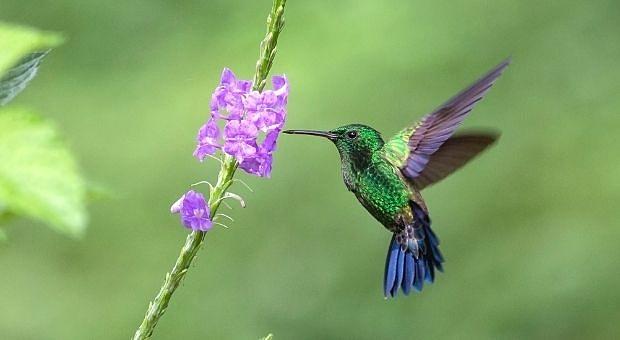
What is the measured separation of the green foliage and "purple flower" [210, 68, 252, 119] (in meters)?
0.79

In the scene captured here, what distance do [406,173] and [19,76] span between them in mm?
1751

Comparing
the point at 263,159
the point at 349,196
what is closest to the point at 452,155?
the point at 263,159

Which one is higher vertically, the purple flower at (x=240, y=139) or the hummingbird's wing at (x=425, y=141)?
the hummingbird's wing at (x=425, y=141)

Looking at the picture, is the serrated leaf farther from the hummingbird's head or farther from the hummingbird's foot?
the hummingbird's foot

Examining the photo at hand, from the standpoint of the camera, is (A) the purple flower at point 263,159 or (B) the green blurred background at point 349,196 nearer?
(A) the purple flower at point 263,159

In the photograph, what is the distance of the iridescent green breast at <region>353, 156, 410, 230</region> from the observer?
8.24ft

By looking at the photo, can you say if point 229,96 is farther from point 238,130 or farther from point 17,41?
point 17,41

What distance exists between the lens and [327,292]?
18.6 feet

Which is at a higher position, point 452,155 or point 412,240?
point 452,155

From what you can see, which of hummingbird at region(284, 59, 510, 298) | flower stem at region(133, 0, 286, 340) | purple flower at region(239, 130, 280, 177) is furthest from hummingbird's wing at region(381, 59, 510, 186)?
flower stem at region(133, 0, 286, 340)

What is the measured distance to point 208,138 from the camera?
157 cm

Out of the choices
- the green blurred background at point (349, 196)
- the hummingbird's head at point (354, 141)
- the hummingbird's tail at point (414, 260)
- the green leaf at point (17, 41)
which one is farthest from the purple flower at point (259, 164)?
the green blurred background at point (349, 196)

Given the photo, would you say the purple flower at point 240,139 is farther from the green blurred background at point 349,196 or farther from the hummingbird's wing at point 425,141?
the green blurred background at point 349,196

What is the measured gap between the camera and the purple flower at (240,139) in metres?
1.48
